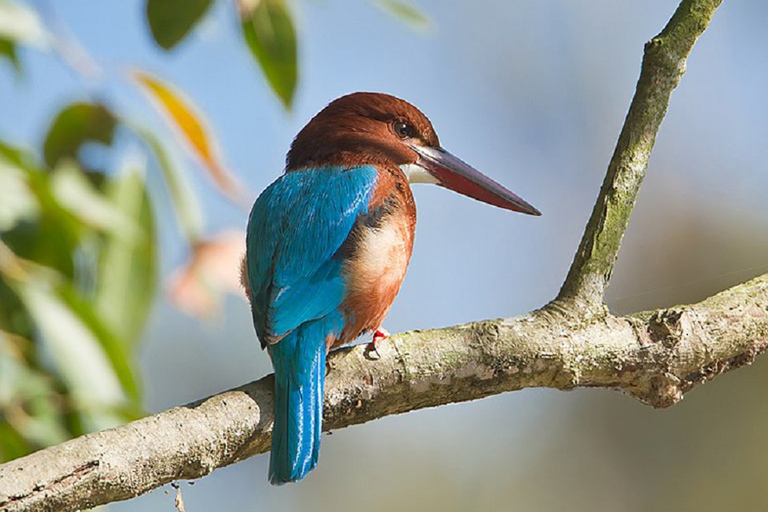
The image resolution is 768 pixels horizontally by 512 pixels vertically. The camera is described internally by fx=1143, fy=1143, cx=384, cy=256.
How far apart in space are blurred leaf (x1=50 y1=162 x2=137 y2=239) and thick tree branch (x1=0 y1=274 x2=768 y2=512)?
67 centimetres

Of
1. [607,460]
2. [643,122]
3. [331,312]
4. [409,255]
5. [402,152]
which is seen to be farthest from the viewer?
[607,460]

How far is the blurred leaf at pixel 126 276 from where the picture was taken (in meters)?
2.34

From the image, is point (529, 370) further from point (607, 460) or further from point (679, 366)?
point (607, 460)

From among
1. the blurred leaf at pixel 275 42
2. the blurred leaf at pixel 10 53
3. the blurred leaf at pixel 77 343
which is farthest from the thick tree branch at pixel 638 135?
the blurred leaf at pixel 10 53

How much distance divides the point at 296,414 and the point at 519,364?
33cm

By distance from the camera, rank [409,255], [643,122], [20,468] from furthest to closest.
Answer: [409,255], [643,122], [20,468]

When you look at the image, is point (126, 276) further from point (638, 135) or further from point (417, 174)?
point (638, 135)

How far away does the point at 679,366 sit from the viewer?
5.66 feet

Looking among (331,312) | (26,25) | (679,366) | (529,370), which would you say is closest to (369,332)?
(331,312)

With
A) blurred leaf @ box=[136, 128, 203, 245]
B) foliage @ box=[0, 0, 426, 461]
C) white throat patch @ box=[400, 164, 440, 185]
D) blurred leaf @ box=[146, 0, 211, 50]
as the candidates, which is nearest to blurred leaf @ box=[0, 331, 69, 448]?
foliage @ box=[0, 0, 426, 461]

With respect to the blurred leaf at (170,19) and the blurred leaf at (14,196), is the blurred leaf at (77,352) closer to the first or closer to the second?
the blurred leaf at (14,196)

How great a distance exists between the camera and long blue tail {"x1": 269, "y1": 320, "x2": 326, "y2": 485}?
5.49 feet

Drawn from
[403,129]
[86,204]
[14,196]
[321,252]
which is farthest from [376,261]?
[14,196]

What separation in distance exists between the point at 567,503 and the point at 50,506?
544cm
